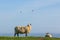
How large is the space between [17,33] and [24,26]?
7.44 feet

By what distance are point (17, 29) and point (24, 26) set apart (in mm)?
1885

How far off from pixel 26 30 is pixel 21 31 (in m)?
1.03

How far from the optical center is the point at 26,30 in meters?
39.8

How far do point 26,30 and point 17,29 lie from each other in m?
1.66

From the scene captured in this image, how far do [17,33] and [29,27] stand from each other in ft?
9.64

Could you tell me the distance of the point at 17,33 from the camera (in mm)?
39156

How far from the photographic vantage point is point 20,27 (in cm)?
3991

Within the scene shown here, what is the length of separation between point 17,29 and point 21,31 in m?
0.79

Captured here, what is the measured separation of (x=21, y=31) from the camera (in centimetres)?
3928

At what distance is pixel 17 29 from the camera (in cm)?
3931

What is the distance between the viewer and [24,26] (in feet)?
133

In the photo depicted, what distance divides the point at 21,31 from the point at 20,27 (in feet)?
3.10

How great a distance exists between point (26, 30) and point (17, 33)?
5.79ft

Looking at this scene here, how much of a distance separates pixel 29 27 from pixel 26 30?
1.36 meters
